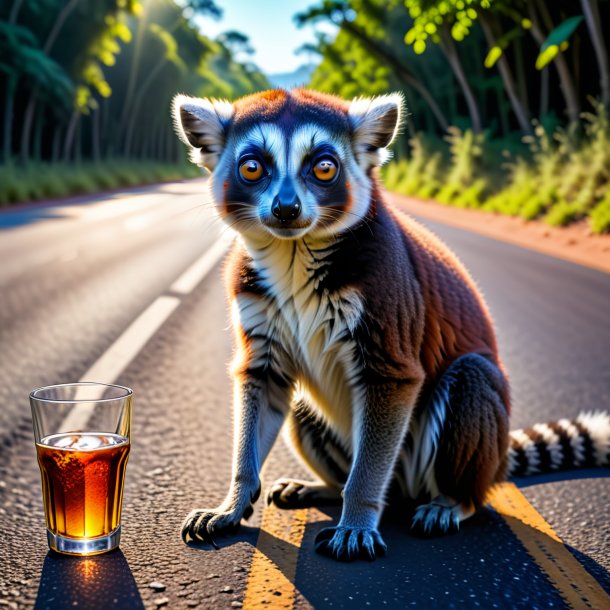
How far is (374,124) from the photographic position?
3.45 meters

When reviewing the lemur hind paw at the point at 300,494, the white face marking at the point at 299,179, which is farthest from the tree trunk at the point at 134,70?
the white face marking at the point at 299,179

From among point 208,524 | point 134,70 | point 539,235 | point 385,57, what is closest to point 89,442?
point 208,524

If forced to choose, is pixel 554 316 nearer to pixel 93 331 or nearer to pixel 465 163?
pixel 93 331

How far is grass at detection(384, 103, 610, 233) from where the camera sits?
61.8 ft

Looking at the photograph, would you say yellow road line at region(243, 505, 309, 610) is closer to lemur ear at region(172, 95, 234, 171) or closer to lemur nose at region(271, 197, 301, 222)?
lemur nose at region(271, 197, 301, 222)

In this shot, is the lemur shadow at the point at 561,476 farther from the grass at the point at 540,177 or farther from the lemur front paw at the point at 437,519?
the grass at the point at 540,177

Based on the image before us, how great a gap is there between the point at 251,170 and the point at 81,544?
5.11 feet

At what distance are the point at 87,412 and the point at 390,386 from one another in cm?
216

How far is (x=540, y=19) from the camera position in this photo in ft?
84.2

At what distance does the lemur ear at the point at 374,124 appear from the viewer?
3434mm

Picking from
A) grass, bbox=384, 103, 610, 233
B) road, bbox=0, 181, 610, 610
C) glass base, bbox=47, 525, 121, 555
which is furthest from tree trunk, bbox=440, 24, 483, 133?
glass base, bbox=47, 525, 121, 555

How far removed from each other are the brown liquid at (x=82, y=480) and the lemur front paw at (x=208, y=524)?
0.42m

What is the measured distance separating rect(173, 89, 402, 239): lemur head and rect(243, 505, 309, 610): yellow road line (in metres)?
1.25

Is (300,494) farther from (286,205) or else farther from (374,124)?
(374,124)
